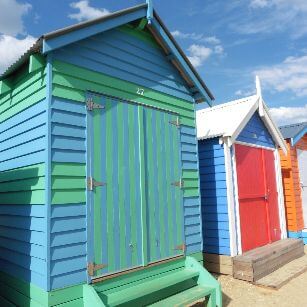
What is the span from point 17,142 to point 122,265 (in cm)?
245

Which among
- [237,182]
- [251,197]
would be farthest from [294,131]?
[237,182]

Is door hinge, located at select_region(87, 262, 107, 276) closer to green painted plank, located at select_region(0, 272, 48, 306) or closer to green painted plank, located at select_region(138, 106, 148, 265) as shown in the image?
green painted plank, located at select_region(0, 272, 48, 306)

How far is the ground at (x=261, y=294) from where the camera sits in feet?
19.9

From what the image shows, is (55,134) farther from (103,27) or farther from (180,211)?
(180,211)

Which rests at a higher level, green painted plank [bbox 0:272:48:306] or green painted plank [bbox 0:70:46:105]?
green painted plank [bbox 0:70:46:105]

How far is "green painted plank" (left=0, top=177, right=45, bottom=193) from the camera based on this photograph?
434 centimetres

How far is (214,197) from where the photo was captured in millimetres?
8180

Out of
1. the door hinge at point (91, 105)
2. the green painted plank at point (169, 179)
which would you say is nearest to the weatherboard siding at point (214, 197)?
the green painted plank at point (169, 179)

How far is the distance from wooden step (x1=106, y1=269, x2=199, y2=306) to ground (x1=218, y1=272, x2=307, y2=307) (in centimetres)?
93

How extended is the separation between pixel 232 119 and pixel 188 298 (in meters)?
4.92

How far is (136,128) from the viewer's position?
548 centimetres

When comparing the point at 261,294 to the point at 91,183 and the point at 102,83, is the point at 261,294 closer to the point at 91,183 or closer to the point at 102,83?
the point at 91,183

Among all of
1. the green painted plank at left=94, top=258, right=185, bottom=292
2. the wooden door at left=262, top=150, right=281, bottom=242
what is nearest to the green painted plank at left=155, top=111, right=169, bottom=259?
the green painted plank at left=94, top=258, right=185, bottom=292

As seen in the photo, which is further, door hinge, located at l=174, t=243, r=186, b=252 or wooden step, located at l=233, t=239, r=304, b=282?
wooden step, located at l=233, t=239, r=304, b=282
